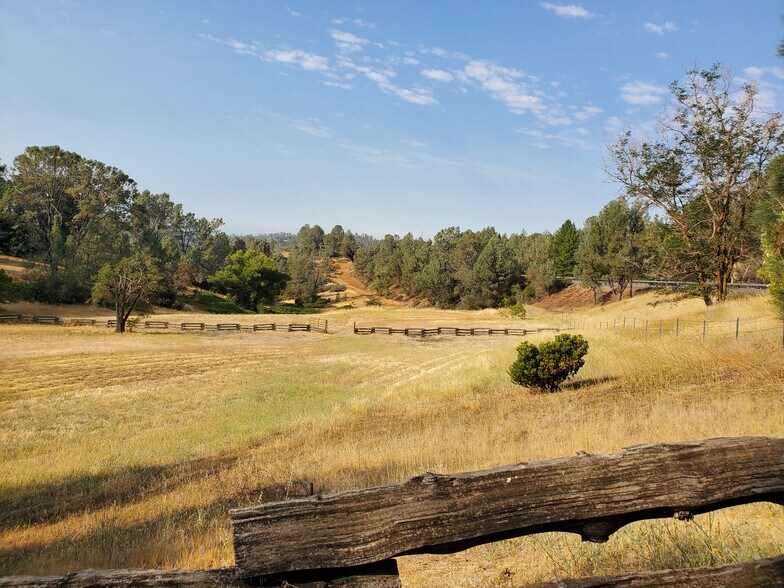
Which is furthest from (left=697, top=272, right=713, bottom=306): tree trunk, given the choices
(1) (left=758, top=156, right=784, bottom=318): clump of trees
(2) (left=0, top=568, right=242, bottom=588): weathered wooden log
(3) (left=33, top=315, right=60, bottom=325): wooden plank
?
(3) (left=33, top=315, right=60, bottom=325): wooden plank

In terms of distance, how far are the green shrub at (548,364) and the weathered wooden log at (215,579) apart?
1558 centimetres

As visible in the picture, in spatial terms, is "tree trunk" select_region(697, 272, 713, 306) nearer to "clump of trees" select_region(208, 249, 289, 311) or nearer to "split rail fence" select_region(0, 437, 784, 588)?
"split rail fence" select_region(0, 437, 784, 588)

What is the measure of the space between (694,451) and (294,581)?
6.69 ft

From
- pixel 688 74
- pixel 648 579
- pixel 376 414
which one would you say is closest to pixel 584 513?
pixel 648 579

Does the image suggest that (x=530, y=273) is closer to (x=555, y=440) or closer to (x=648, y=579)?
(x=555, y=440)

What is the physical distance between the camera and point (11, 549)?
735 cm

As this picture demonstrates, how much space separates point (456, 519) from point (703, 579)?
109cm

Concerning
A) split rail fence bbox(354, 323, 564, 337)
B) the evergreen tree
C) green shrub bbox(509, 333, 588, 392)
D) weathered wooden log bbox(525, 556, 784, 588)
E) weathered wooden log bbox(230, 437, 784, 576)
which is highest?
the evergreen tree

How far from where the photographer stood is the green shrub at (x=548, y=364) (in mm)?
17172

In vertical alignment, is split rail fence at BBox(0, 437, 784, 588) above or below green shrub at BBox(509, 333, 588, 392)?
above

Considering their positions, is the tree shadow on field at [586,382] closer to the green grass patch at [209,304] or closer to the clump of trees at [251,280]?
the green grass patch at [209,304]

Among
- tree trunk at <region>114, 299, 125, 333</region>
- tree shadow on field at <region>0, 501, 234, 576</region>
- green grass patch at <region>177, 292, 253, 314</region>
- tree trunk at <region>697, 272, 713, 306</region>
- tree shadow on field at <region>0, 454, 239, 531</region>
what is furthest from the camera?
green grass patch at <region>177, 292, 253, 314</region>

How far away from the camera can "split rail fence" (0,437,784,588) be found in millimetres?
2289

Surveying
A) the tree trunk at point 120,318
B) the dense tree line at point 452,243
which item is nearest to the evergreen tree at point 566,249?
the dense tree line at point 452,243
